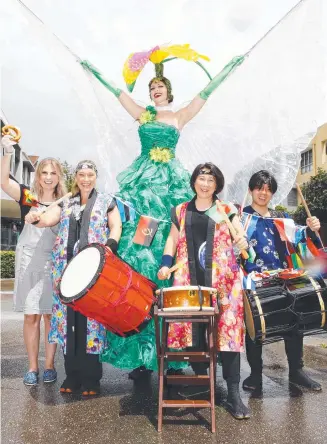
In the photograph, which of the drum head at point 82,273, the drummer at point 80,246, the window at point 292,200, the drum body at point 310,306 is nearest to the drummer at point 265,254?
the drum body at point 310,306

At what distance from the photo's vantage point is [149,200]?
3143mm

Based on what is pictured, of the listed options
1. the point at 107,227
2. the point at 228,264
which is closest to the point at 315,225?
the point at 228,264

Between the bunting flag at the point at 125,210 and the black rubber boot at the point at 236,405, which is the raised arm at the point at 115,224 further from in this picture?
the black rubber boot at the point at 236,405

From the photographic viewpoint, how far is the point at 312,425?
96.3 inches

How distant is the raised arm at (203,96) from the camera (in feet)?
11.4

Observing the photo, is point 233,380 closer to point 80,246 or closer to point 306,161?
point 80,246

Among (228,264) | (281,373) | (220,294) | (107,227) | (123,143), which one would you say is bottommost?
(281,373)

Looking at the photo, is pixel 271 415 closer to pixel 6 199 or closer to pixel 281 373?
pixel 281 373

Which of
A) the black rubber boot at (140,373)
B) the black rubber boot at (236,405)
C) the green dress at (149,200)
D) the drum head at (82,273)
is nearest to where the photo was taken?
the drum head at (82,273)

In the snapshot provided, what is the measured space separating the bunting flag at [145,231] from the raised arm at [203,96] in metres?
1.03

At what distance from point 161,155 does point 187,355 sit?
1507mm

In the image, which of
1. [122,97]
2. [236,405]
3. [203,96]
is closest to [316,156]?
[203,96]

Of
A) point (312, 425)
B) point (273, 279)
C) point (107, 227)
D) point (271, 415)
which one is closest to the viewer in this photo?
point (312, 425)

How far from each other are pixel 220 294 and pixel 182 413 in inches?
29.7
